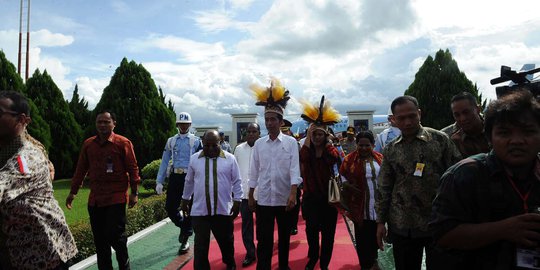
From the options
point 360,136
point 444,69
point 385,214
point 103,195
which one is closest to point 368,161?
point 360,136

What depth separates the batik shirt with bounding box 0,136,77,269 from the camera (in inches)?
99.4

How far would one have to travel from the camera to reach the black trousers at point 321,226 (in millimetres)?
5270

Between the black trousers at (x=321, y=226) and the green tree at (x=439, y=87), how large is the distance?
932 inches

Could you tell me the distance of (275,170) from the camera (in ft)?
16.8

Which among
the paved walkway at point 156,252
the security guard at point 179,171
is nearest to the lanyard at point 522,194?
the paved walkway at point 156,252

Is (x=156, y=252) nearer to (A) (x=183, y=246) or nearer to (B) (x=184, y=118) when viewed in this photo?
(A) (x=183, y=246)

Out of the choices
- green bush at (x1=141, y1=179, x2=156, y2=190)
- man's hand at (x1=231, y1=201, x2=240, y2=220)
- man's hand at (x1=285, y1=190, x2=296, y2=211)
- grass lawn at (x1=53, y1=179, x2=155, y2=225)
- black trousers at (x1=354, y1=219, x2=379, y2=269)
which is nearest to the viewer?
man's hand at (x1=285, y1=190, x2=296, y2=211)

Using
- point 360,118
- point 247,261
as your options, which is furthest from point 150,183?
point 360,118

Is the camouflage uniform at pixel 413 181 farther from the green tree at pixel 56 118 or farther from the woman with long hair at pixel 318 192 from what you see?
the green tree at pixel 56 118

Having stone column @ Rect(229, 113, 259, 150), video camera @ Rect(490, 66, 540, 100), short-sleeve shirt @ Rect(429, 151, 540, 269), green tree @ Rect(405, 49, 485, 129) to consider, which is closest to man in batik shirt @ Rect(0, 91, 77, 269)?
short-sleeve shirt @ Rect(429, 151, 540, 269)

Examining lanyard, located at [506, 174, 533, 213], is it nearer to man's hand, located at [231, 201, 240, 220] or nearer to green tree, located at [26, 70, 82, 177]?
man's hand, located at [231, 201, 240, 220]

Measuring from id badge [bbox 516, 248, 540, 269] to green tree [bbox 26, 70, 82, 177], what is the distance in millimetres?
22587

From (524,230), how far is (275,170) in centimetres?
360

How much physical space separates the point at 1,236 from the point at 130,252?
4155mm
